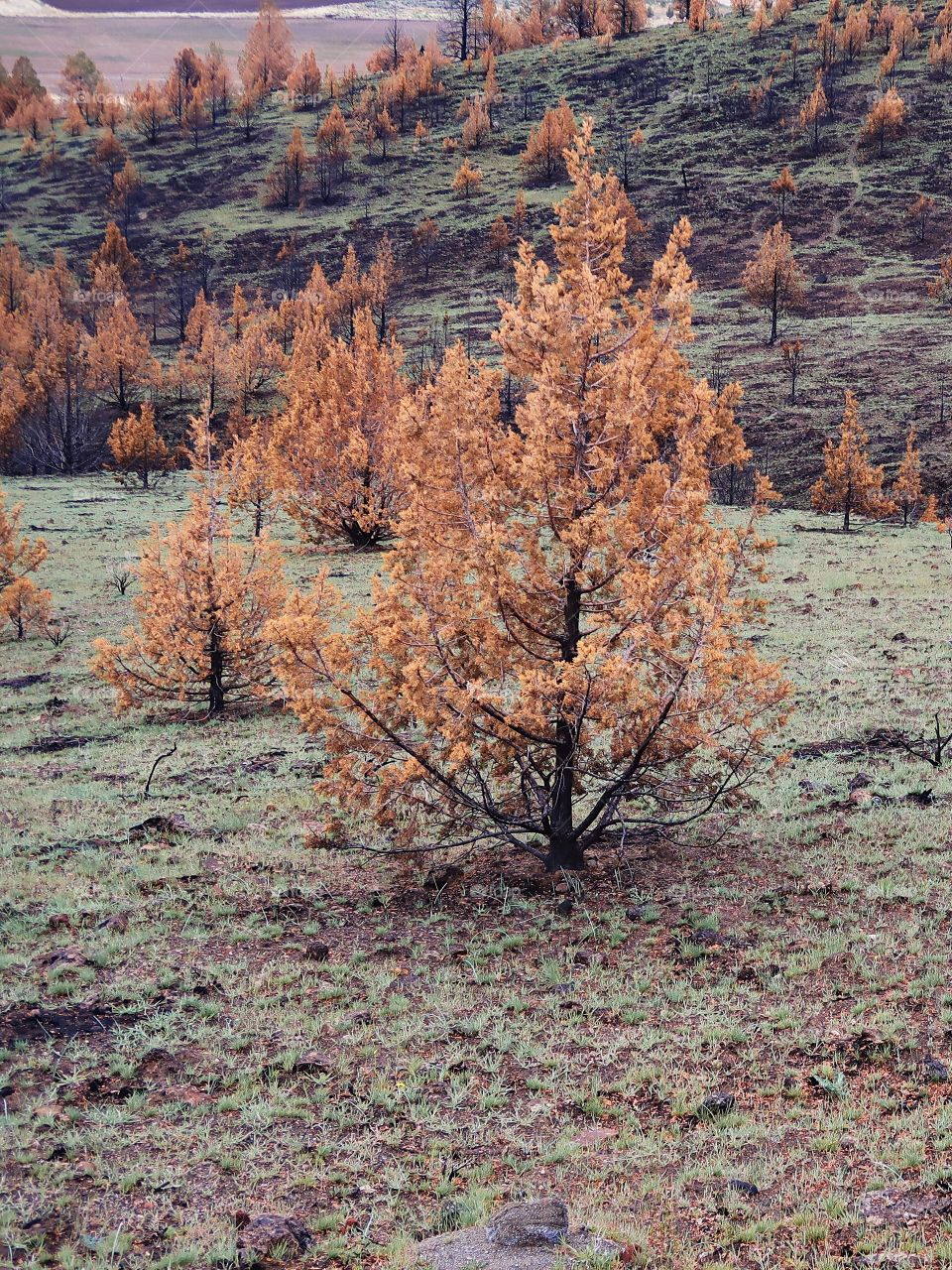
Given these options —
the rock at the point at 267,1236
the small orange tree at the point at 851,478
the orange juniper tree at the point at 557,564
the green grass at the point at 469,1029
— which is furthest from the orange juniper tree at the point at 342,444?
the rock at the point at 267,1236

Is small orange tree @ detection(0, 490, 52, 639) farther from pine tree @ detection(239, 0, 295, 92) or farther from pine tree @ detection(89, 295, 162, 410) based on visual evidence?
pine tree @ detection(239, 0, 295, 92)

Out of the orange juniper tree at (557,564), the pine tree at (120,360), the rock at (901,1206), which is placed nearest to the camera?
the rock at (901,1206)

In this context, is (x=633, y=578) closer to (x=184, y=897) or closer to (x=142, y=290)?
(x=184, y=897)

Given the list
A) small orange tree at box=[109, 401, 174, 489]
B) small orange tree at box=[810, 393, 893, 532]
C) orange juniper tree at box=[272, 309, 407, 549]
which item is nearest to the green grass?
orange juniper tree at box=[272, 309, 407, 549]

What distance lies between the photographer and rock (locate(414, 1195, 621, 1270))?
3824 millimetres

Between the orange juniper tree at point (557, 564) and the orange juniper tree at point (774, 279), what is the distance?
6290 centimetres

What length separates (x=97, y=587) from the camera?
971 inches

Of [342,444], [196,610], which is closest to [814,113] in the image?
[342,444]

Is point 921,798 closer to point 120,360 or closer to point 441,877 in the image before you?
point 441,877

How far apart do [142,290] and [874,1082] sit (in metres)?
114

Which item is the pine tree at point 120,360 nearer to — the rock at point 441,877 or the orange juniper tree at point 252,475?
the orange juniper tree at point 252,475

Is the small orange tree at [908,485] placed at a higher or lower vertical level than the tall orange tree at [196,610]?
higher

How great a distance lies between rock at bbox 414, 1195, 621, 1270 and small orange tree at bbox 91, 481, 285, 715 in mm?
10755

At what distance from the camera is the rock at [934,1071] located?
5332 millimetres
